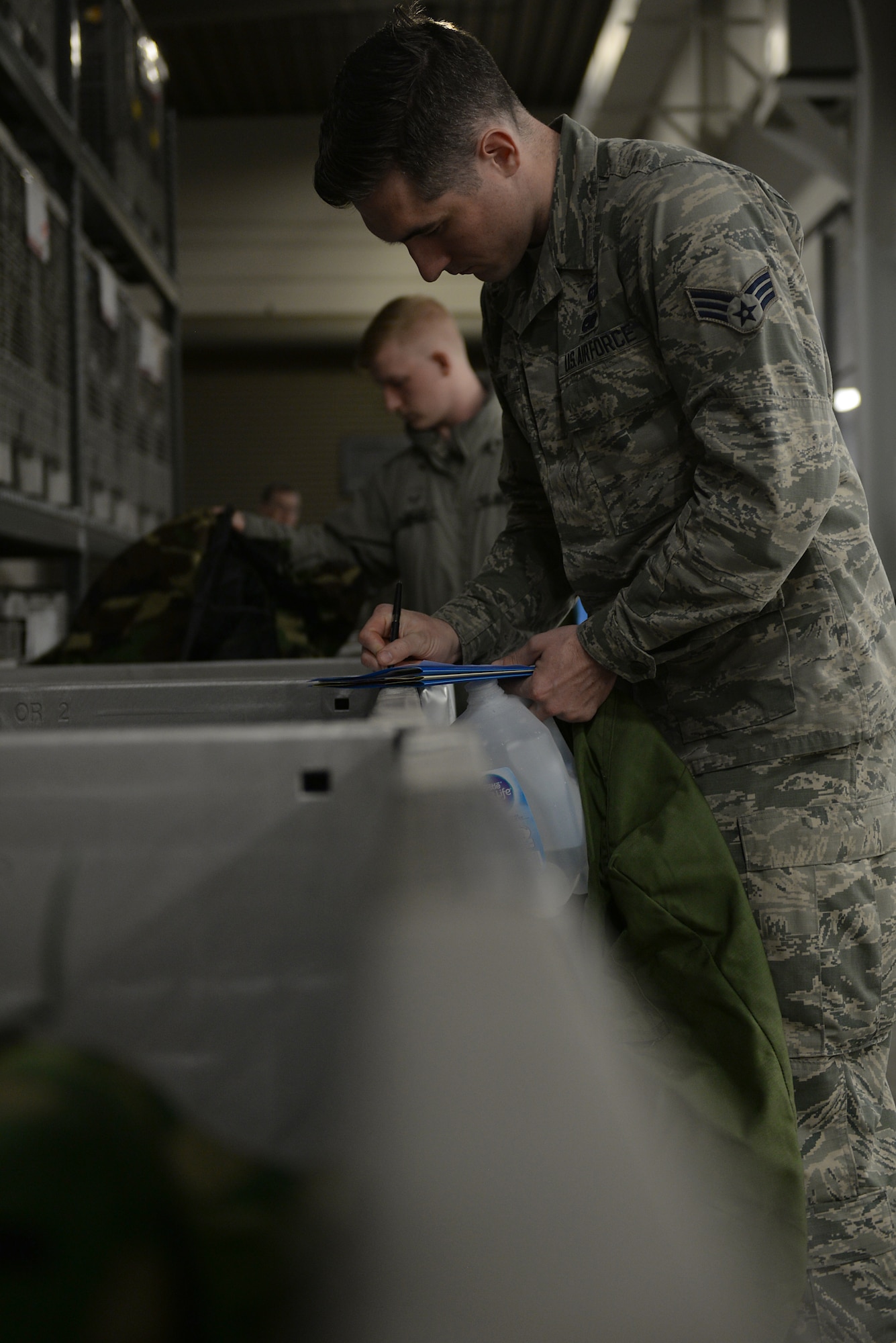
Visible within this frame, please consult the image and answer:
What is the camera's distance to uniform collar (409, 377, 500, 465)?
266 centimetres

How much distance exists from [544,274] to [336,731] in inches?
33.2

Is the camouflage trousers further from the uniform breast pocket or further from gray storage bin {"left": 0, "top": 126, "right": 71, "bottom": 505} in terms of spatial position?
gray storage bin {"left": 0, "top": 126, "right": 71, "bottom": 505}

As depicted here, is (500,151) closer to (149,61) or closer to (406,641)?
(406,641)

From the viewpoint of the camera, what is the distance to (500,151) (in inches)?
42.0

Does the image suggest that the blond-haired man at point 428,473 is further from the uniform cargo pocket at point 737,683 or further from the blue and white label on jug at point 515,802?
the blue and white label on jug at point 515,802

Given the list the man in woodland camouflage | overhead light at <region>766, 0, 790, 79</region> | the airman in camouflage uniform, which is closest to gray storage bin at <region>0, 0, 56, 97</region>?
the man in woodland camouflage

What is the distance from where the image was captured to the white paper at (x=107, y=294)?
9.96ft

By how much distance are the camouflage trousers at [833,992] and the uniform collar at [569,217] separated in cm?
56

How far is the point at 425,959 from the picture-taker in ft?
1.14

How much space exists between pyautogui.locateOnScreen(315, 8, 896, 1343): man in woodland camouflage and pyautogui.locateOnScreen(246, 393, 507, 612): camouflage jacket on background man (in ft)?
4.93

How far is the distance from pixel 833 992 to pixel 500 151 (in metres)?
0.94

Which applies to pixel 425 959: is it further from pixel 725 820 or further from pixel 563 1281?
pixel 725 820

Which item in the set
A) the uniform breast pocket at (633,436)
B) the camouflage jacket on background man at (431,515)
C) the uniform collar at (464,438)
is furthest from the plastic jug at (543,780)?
the uniform collar at (464,438)

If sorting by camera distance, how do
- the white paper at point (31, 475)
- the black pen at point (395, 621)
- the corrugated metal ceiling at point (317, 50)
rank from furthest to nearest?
the corrugated metal ceiling at point (317, 50) → the white paper at point (31, 475) → the black pen at point (395, 621)
